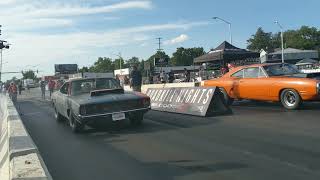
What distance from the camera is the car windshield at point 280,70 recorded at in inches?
589

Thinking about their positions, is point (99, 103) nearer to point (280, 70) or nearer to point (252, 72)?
point (252, 72)

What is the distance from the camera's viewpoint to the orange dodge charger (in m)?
13.6

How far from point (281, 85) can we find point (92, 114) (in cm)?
574

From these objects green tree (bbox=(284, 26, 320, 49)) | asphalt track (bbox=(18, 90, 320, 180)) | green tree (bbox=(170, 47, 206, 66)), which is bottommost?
asphalt track (bbox=(18, 90, 320, 180))

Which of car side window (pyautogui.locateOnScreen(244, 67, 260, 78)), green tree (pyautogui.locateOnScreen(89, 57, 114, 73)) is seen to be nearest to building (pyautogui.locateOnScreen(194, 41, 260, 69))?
car side window (pyautogui.locateOnScreen(244, 67, 260, 78))

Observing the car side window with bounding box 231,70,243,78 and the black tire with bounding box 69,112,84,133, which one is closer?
the black tire with bounding box 69,112,84,133

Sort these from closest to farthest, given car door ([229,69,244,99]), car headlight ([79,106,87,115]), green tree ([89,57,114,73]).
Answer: car headlight ([79,106,87,115]), car door ([229,69,244,99]), green tree ([89,57,114,73])

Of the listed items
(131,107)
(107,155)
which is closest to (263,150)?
(107,155)

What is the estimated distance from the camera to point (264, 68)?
1512 cm

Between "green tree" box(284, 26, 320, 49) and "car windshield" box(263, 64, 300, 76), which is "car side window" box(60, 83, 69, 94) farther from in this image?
"green tree" box(284, 26, 320, 49)

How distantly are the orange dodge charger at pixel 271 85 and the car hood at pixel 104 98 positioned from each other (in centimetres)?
435

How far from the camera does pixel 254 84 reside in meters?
15.1

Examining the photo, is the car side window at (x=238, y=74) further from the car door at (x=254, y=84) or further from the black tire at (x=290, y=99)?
the black tire at (x=290, y=99)

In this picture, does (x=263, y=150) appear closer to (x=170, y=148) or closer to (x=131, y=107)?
(x=170, y=148)
